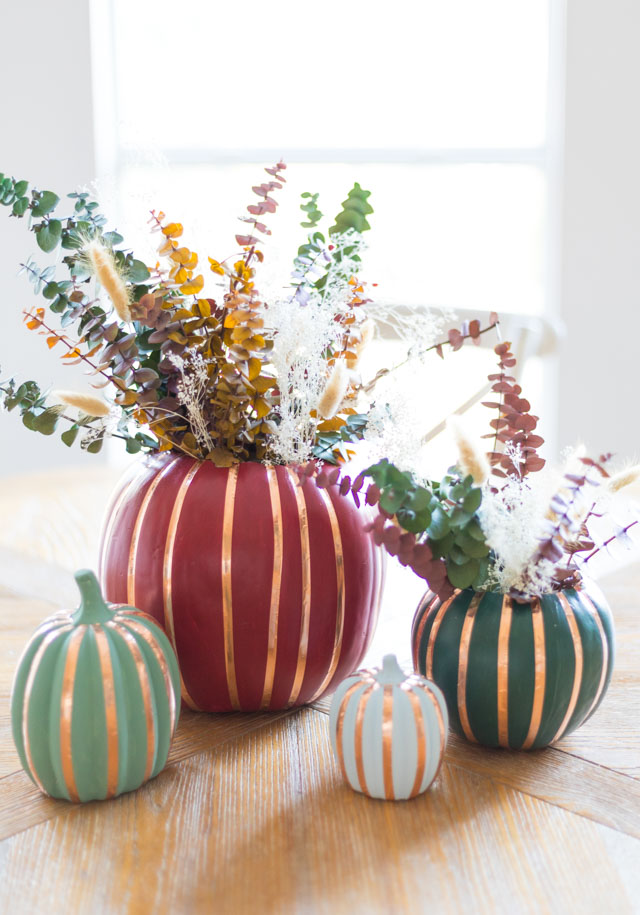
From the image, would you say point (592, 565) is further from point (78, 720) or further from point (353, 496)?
point (78, 720)

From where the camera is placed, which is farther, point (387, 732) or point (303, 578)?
point (303, 578)

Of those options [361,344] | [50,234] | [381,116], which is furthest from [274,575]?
[381,116]

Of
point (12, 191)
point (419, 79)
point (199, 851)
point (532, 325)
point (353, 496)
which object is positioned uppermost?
point (419, 79)

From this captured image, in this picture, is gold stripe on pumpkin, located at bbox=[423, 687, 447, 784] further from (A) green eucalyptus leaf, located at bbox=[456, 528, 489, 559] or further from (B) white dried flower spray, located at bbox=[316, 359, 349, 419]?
(B) white dried flower spray, located at bbox=[316, 359, 349, 419]

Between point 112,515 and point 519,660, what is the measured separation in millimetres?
371

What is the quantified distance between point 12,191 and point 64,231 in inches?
2.0

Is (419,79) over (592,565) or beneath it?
over

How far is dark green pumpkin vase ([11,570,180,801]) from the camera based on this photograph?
0.70m

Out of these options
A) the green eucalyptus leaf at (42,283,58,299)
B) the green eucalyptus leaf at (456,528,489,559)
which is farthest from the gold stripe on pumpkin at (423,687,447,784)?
the green eucalyptus leaf at (42,283,58,299)

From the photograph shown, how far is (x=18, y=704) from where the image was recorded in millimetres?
714

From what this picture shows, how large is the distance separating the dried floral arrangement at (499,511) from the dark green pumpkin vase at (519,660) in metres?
0.02

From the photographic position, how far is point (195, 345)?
2.70 ft

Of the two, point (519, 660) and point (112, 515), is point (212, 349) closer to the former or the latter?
point (112, 515)

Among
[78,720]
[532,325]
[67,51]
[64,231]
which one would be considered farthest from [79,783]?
[67,51]
